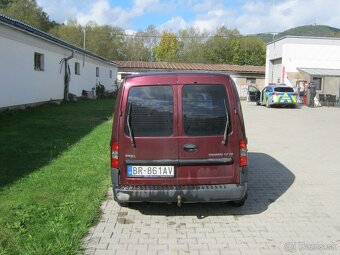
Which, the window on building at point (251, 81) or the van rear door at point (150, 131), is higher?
the window on building at point (251, 81)

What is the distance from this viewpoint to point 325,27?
229ft

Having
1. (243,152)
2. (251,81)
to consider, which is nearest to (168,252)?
(243,152)

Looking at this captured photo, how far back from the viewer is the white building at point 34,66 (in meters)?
15.9

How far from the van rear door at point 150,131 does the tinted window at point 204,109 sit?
16 centimetres

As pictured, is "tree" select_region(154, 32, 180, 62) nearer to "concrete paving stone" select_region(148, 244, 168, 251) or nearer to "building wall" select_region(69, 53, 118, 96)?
"building wall" select_region(69, 53, 118, 96)

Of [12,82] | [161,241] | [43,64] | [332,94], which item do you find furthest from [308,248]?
[332,94]

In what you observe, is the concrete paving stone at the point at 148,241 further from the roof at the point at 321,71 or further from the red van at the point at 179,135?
the roof at the point at 321,71

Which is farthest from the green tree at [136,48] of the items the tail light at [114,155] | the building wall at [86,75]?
the tail light at [114,155]

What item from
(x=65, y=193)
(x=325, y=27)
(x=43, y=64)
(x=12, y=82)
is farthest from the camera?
(x=325, y=27)

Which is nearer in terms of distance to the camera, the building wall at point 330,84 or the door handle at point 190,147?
the door handle at point 190,147

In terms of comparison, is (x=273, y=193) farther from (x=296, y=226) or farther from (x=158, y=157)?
(x=158, y=157)

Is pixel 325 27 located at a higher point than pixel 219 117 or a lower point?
higher

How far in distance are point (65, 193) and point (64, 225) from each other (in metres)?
1.40

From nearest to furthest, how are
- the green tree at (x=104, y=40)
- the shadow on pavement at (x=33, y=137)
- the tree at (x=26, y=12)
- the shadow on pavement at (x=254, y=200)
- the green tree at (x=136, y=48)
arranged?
the shadow on pavement at (x=254, y=200), the shadow on pavement at (x=33, y=137), the tree at (x=26, y=12), the green tree at (x=104, y=40), the green tree at (x=136, y=48)
